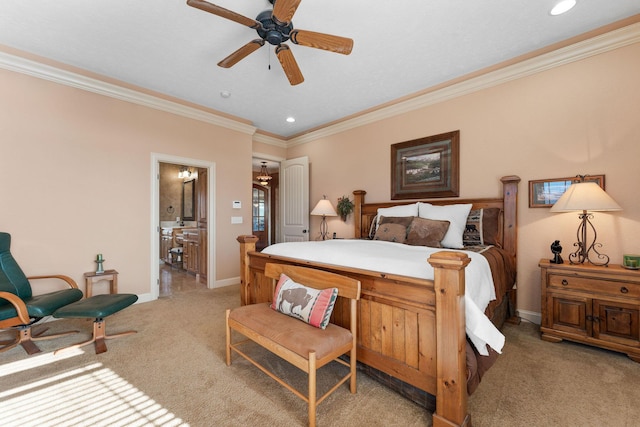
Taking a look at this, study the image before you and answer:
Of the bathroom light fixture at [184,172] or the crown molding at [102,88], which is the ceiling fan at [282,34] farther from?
A: the bathroom light fixture at [184,172]

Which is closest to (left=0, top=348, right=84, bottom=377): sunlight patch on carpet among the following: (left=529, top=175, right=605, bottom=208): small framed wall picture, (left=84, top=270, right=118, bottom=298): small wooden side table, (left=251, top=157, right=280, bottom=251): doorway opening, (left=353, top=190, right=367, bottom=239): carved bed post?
(left=84, top=270, right=118, bottom=298): small wooden side table

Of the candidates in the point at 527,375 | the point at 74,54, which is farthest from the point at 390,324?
the point at 74,54

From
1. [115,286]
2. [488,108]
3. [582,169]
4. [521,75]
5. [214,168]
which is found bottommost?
[115,286]

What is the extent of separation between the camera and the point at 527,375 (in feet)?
6.25

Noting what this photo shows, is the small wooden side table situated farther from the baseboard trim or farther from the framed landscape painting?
the baseboard trim

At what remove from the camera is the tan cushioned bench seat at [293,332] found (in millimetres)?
1500

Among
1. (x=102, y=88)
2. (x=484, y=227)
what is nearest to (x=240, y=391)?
(x=484, y=227)

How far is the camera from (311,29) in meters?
2.43

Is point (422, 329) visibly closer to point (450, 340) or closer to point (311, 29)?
point (450, 340)

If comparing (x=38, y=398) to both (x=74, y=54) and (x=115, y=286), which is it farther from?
(x=74, y=54)

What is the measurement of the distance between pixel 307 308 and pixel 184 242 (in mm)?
4701

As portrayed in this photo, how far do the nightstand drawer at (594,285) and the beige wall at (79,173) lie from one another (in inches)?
184

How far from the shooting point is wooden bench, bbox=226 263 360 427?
1443 millimetres

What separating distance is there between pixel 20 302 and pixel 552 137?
512cm
